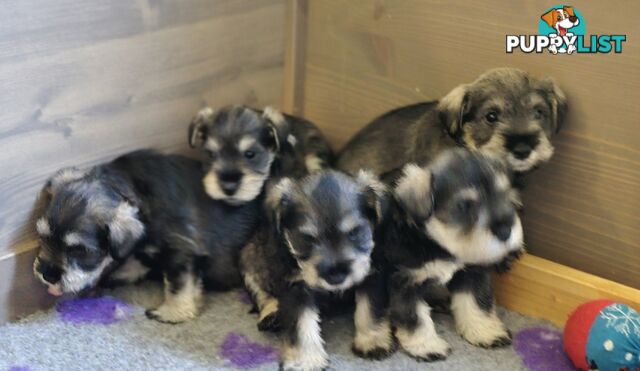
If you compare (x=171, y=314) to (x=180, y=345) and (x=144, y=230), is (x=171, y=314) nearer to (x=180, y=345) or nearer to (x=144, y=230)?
(x=180, y=345)

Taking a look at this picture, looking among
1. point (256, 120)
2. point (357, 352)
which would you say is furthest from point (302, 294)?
point (256, 120)

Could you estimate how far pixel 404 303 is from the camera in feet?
A: 7.07

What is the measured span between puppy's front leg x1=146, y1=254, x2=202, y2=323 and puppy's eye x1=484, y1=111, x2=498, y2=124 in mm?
949

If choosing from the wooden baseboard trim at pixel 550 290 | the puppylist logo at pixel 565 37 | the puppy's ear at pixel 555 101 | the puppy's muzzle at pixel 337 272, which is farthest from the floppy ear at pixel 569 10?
the puppy's muzzle at pixel 337 272

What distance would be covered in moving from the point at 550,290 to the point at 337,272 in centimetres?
72

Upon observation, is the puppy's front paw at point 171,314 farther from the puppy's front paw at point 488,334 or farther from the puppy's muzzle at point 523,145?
the puppy's muzzle at point 523,145

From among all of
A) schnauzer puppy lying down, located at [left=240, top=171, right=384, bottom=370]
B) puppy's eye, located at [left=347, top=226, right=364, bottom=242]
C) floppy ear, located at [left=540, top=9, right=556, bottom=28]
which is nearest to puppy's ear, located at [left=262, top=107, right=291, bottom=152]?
schnauzer puppy lying down, located at [left=240, top=171, right=384, bottom=370]

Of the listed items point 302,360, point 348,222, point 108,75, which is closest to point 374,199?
point 348,222

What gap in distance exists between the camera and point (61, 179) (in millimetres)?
2271

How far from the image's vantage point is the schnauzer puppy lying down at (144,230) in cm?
221

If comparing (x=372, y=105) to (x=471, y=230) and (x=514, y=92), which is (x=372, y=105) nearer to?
(x=514, y=92)

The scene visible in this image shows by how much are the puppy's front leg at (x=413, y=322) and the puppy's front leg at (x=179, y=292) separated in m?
0.61

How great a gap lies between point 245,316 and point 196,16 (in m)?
0.96

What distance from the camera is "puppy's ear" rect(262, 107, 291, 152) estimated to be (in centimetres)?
250
